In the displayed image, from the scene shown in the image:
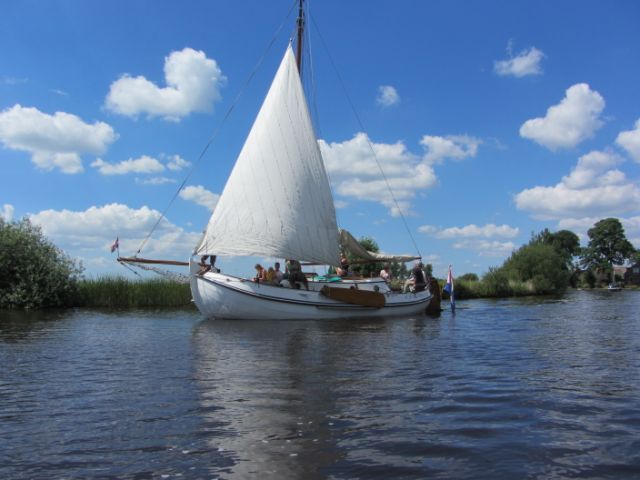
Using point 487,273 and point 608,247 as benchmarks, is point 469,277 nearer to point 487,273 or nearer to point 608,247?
point 487,273

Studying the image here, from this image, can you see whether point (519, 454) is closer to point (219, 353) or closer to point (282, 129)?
point (219, 353)

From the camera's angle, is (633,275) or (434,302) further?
(633,275)

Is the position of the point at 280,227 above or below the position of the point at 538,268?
above

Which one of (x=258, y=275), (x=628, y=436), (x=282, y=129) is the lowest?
Result: (x=628, y=436)

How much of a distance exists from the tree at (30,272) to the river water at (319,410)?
1740 centimetres

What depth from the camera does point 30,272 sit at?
29.6m

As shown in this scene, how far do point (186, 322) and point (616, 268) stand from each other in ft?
381

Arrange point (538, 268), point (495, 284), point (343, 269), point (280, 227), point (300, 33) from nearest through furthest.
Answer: point (280, 227)
point (343, 269)
point (300, 33)
point (495, 284)
point (538, 268)

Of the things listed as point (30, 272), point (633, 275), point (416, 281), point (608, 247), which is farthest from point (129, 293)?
point (633, 275)

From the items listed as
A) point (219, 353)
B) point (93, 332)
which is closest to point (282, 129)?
point (93, 332)

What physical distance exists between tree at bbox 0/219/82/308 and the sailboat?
1228 centimetres

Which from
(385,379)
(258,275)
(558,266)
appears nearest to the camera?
(385,379)

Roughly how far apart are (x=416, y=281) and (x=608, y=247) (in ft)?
314

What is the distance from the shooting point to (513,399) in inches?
294
